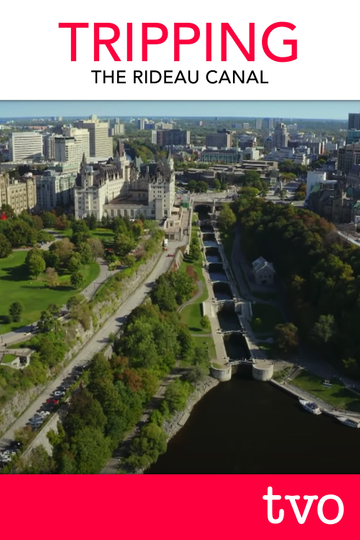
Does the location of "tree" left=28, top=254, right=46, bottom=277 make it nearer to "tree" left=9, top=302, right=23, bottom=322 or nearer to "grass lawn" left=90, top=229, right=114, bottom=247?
"tree" left=9, top=302, right=23, bottom=322

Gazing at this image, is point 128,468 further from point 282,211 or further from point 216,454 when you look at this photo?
point 282,211

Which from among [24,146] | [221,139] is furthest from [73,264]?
[221,139]

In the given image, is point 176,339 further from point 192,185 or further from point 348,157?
point 348,157

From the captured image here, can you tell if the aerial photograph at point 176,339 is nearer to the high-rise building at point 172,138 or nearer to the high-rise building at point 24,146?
the high-rise building at point 24,146

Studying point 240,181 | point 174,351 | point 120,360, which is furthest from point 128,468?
point 240,181

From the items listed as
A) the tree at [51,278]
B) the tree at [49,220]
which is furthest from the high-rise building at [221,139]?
the tree at [51,278]

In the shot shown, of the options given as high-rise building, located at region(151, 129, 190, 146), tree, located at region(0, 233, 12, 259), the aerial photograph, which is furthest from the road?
high-rise building, located at region(151, 129, 190, 146)

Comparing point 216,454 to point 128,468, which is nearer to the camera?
point 128,468
